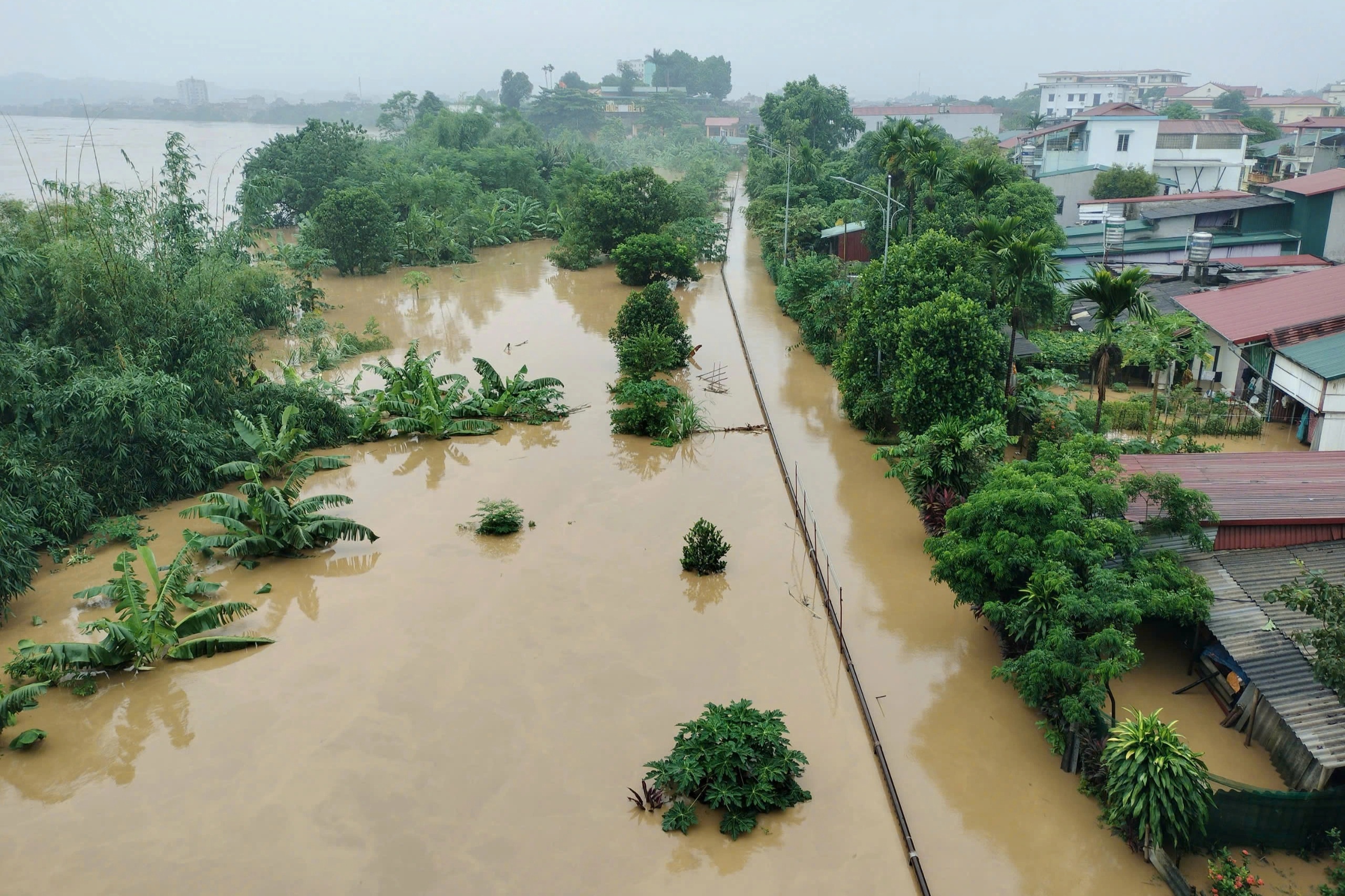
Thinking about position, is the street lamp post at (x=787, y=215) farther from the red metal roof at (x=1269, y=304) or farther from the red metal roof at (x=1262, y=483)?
the red metal roof at (x=1262, y=483)

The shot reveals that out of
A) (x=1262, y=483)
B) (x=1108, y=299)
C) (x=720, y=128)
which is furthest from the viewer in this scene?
(x=720, y=128)

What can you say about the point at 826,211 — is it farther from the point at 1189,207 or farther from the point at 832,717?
the point at 832,717

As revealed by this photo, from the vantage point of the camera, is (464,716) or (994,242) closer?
(464,716)

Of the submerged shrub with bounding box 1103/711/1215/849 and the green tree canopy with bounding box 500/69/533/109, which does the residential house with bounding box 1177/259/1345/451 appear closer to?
the submerged shrub with bounding box 1103/711/1215/849

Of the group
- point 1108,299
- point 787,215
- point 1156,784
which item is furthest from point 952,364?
point 787,215

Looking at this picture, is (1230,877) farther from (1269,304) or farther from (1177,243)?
(1177,243)

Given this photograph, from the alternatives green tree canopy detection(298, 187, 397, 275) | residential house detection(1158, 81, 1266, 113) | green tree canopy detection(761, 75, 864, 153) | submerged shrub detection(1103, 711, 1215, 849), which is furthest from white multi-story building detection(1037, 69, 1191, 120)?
submerged shrub detection(1103, 711, 1215, 849)
